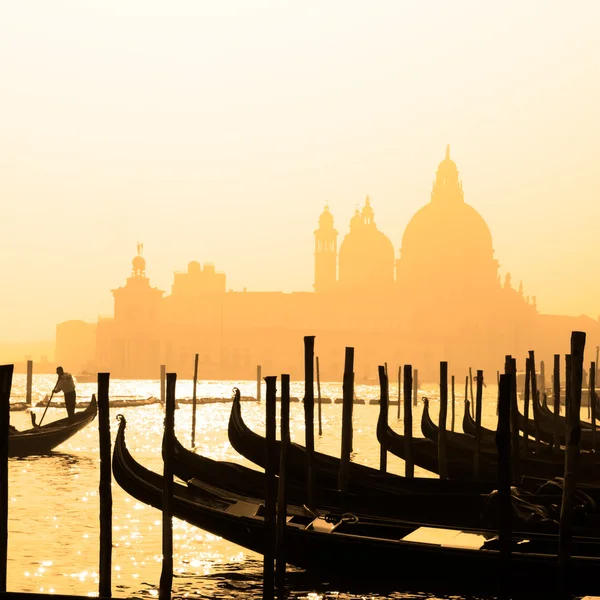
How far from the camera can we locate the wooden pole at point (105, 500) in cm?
822

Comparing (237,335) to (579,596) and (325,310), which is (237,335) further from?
(579,596)

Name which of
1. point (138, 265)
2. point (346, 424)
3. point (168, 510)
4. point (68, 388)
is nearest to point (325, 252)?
point (138, 265)

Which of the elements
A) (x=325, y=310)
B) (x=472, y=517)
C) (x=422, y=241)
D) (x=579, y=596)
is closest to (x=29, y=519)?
(x=472, y=517)

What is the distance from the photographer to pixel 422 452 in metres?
15.1

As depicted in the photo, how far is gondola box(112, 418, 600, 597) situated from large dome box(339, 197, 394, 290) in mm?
90292

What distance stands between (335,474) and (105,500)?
391cm

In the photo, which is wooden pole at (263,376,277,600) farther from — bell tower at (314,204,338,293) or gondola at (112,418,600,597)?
bell tower at (314,204,338,293)

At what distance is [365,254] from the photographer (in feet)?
334

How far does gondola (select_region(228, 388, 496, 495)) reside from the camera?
1088 centimetres

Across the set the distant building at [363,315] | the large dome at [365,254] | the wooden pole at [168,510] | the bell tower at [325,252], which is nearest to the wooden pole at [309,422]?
the wooden pole at [168,510]

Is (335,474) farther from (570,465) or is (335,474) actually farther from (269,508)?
(570,465)

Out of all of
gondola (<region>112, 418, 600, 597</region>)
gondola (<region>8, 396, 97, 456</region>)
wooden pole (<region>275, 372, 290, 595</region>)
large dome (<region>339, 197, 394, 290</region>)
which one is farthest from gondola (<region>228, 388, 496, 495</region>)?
large dome (<region>339, 197, 394, 290</region>)

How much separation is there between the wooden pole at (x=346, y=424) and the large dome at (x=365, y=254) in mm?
87260

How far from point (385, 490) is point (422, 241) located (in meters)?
91.8
